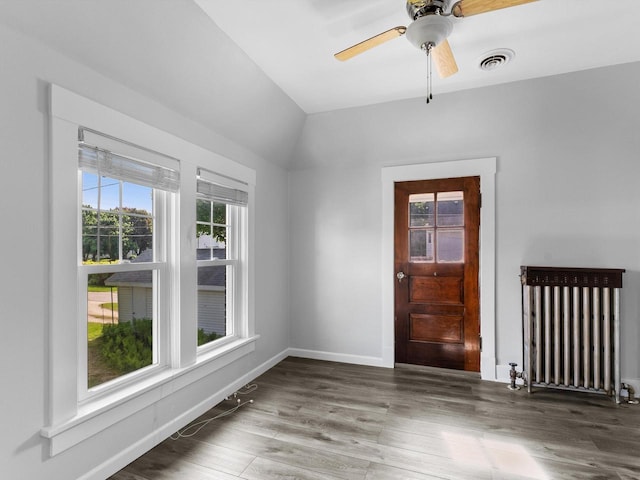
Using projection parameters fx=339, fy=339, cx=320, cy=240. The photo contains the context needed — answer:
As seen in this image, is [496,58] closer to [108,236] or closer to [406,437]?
[406,437]

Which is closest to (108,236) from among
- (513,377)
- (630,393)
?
(513,377)

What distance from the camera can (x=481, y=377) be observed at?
3.44 m

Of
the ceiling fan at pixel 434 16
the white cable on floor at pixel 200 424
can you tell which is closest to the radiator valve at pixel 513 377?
the white cable on floor at pixel 200 424

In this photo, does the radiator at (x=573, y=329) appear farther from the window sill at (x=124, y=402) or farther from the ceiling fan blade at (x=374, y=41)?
the window sill at (x=124, y=402)

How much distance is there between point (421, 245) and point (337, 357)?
163cm

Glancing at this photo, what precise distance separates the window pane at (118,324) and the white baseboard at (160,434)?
0.45 metres

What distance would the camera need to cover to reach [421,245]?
3.71 m

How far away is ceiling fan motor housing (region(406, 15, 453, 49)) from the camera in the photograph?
1728 mm

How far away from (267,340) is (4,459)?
7.79 feet

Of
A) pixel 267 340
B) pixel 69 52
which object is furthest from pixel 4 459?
pixel 267 340

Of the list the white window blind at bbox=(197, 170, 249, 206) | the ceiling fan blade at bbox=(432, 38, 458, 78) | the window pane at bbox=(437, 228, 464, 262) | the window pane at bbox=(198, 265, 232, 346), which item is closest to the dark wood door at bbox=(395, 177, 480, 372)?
the window pane at bbox=(437, 228, 464, 262)

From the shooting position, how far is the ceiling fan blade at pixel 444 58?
6.63 ft

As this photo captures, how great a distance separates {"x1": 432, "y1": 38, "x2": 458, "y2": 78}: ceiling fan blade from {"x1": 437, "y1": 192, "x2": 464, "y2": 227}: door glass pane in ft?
4.98

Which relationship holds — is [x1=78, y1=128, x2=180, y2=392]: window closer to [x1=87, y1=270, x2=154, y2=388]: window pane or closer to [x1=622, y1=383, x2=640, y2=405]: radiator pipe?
[x1=87, y1=270, x2=154, y2=388]: window pane
